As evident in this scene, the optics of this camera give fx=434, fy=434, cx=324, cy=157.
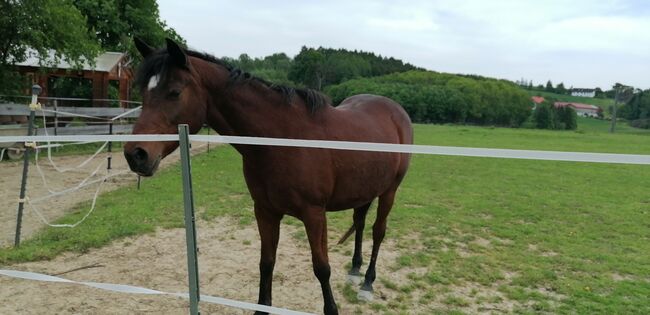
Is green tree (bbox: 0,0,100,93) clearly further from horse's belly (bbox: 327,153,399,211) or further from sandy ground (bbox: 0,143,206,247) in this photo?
horse's belly (bbox: 327,153,399,211)

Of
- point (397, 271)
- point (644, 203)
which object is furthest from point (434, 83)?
point (397, 271)

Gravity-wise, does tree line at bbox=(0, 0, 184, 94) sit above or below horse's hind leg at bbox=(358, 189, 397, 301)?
above

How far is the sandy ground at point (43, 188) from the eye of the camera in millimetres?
5511

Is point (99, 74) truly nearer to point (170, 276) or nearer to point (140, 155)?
point (170, 276)

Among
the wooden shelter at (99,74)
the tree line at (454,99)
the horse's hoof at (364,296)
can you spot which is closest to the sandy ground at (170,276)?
the horse's hoof at (364,296)

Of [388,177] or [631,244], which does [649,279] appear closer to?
[631,244]

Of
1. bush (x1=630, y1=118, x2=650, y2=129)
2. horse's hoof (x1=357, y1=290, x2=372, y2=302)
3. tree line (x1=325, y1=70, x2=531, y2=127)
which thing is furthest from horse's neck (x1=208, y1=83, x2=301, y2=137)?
bush (x1=630, y1=118, x2=650, y2=129)

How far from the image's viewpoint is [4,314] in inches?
125

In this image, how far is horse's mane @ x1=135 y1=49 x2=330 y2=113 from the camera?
2.28 m

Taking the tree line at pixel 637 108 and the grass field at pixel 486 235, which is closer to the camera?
the grass field at pixel 486 235

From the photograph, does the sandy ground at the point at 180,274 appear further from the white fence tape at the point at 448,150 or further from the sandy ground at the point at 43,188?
the white fence tape at the point at 448,150

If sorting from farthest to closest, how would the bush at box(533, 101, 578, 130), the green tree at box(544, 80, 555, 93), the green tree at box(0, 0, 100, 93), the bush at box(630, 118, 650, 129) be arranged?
the green tree at box(544, 80, 555, 93) → the bush at box(533, 101, 578, 130) → the bush at box(630, 118, 650, 129) → the green tree at box(0, 0, 100, 93)

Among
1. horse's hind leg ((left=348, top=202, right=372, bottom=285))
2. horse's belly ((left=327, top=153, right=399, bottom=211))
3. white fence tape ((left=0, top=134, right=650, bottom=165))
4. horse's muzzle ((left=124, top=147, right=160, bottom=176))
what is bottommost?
horse's hind leg ((left=348, top=202, right=372, bottom=285))

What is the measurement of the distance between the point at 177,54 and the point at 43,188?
22.2ft
